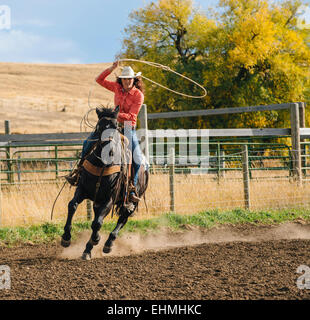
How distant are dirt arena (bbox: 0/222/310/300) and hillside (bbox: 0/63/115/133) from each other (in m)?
24.1

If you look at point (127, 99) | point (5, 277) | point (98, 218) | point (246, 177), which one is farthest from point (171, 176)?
point (5, 277)

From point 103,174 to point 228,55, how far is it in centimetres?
1898

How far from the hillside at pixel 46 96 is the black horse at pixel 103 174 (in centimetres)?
2528

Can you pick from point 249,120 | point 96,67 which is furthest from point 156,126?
point 96,67

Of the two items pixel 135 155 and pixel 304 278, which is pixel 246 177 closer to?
pixel 135 155

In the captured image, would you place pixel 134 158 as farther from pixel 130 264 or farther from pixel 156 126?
pixel 156 126

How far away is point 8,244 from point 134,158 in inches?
108

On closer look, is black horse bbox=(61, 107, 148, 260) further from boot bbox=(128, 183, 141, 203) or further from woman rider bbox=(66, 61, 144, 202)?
woman rider bbox=(66, 61, 144, 202)

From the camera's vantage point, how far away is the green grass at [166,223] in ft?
25.5

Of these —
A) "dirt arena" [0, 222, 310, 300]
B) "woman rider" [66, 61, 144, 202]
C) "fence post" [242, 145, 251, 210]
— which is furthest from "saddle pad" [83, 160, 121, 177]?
"fence post" [242, 145, 251, 210]

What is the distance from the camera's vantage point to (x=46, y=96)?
175 ft

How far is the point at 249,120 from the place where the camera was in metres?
22.3

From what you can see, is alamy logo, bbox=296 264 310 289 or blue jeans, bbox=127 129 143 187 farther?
blue jeans, bbox=127 129 143 187

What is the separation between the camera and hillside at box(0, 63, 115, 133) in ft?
136
